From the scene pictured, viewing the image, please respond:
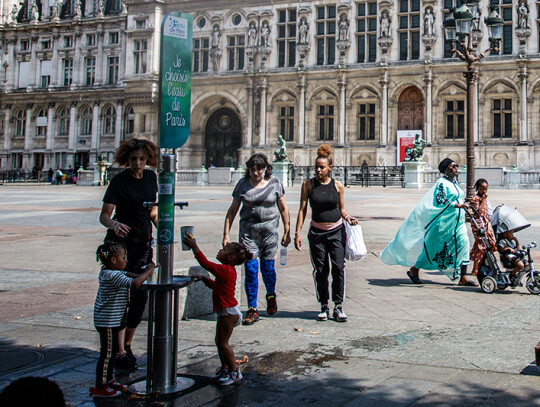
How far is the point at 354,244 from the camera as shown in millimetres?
7156

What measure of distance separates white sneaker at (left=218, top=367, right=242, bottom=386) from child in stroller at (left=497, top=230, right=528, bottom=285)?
4862 millimetres

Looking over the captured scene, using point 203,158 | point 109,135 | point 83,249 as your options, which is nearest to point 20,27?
point 109,135

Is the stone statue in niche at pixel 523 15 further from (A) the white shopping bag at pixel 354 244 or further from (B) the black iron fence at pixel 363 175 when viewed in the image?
(A) the white shopping bag at pixel 354 244

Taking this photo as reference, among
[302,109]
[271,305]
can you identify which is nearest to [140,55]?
[302,109]

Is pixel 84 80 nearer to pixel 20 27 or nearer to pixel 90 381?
pixel 20 27

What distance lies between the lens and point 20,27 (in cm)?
5659

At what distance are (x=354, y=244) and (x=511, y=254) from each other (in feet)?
8.45

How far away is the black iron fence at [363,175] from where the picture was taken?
39.1 m

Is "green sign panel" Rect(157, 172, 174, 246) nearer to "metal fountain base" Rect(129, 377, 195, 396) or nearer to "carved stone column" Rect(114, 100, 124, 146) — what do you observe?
"metal fountain base" Rect(129, 377, 195, 396)

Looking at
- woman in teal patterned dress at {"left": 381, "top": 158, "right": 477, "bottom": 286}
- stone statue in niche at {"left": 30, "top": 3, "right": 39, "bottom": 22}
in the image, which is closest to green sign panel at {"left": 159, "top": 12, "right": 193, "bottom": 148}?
woman in teal patterned dress at {"left": 381, "top": 158, "right": 477, "bottom": 286}

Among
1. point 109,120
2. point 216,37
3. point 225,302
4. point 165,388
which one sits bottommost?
point 165,388

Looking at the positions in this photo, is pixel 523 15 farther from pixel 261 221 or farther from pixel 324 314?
pixel 324 314

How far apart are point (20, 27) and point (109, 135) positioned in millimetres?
13839

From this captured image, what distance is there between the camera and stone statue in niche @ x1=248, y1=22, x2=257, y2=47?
4578 centimetres
